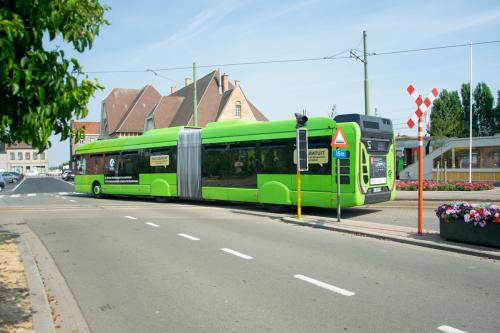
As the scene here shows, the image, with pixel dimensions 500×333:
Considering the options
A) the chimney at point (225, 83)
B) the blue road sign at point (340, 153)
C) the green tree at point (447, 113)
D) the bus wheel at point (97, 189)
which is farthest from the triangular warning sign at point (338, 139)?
the chimney at point (225, 83)

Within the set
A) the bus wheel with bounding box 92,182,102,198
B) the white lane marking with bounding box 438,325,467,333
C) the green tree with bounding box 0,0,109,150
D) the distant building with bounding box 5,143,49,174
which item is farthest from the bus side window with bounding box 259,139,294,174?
the distant building with bounding box 5,143,49,174

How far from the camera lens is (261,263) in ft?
24.4

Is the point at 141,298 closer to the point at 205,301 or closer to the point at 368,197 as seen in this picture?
the point at 205,301

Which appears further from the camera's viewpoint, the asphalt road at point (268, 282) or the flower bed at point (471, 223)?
the flower bed at point (471, 223)

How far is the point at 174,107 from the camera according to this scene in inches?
2571

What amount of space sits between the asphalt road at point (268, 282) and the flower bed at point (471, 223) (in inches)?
27.2

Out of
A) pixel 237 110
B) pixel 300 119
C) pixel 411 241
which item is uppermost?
pixel 237 110

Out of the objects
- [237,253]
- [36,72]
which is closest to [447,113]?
[237,253]

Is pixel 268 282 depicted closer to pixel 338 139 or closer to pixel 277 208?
pixel 338 139

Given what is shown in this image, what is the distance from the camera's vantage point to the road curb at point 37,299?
4.53 metres

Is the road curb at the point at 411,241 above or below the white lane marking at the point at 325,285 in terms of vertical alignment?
above

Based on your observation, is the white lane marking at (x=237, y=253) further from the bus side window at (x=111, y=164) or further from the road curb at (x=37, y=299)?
the bus side window at (x=111, y=164)

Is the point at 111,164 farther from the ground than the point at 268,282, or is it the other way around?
the point at 111,164

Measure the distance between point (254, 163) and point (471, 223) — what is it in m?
8.31
